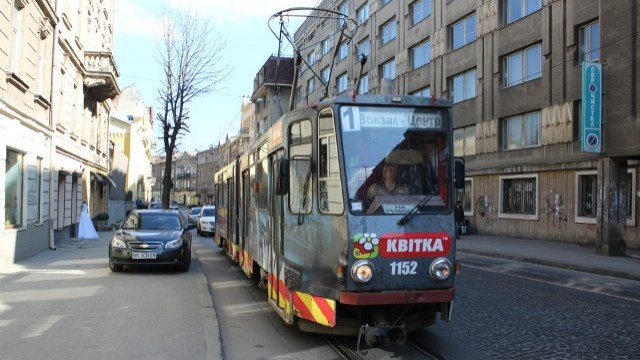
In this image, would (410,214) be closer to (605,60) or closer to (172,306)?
(172,306)

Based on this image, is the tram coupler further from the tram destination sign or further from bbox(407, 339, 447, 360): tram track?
the tram destination sign

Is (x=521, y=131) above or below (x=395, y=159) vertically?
above

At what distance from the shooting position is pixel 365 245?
5605mm

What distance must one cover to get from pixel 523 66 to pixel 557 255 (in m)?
10.2

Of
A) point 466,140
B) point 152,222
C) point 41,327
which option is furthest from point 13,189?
point 466,140

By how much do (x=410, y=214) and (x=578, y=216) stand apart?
1752 centimetres

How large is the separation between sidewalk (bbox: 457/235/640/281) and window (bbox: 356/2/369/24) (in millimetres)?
23895

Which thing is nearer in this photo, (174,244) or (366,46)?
(174,244)

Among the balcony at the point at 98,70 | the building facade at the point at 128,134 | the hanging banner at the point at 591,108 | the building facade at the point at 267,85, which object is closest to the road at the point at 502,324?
the hanging banner at the point at 591,108

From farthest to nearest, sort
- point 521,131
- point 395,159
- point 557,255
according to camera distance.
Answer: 1. point 521,131
2. point 557,255
3. point 395,159

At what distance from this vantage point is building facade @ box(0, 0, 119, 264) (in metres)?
12.7

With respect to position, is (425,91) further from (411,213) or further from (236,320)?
(411,213)

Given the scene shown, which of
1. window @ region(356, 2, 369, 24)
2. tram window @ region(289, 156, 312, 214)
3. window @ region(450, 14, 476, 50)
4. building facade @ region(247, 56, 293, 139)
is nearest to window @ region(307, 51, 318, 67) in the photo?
building facade @ region(247, 56, 293, 139)

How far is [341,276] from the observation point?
562cm
